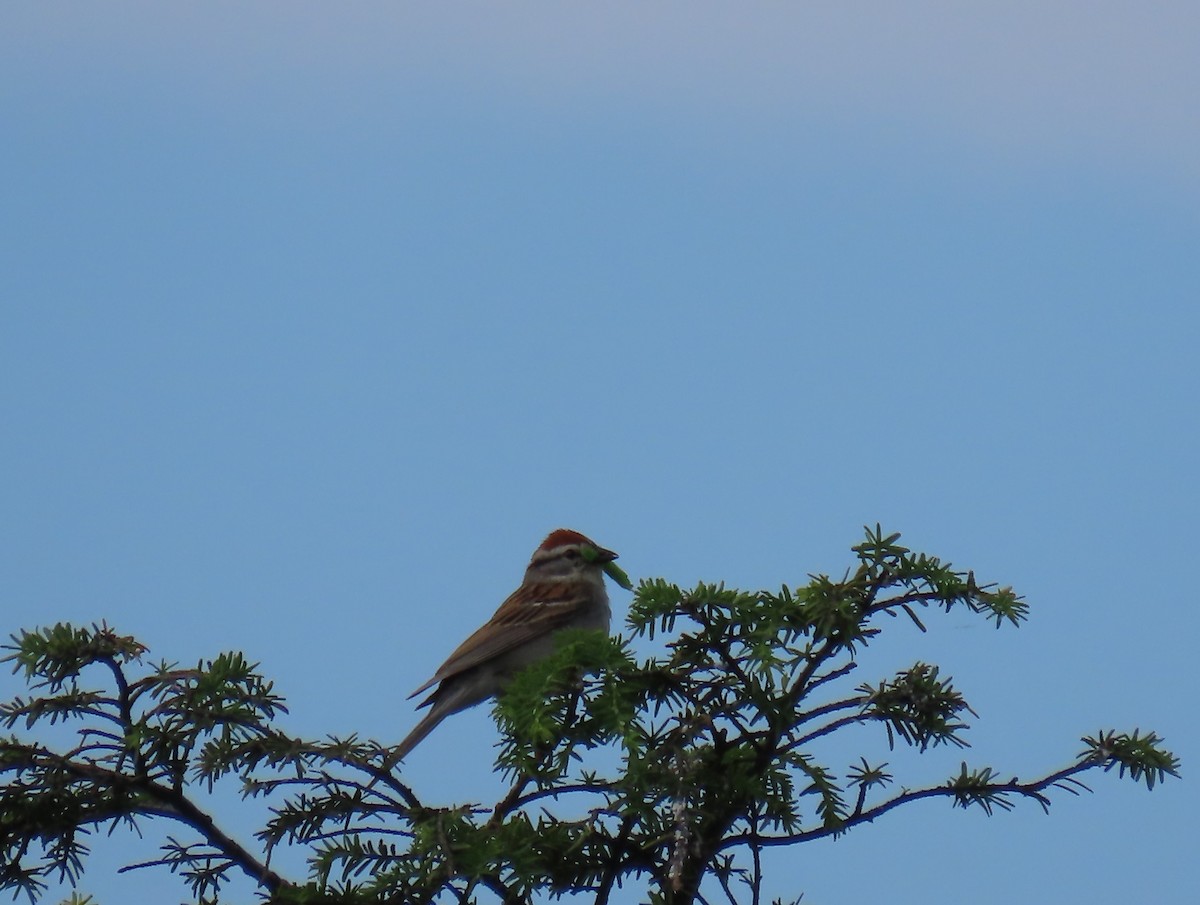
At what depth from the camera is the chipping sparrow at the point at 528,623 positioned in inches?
292

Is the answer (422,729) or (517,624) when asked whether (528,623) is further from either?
(422,729)

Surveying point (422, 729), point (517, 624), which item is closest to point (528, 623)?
→ point (517, 624)

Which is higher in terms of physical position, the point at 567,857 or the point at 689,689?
the point at 689,689

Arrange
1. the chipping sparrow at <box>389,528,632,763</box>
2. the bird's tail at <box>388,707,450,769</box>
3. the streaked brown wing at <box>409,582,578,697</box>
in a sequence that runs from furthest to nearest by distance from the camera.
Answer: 1. the streaked brown wing at <box>409,582,578,697</box>
2. the chipping sparrow at <box>389,528,632,763</box>
3. the bird's tail at <box>388,707,450,769</box>

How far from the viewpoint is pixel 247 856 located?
435 centimetres

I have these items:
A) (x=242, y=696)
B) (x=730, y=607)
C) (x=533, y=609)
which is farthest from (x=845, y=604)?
(x=533, y=609)

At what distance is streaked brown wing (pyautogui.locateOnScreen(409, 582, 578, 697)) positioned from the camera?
7594 millimetres

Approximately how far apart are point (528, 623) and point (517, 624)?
7 centimetres

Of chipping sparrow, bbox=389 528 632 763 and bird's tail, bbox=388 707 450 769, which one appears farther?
chipping sparrow, bbox=389 528 632 763

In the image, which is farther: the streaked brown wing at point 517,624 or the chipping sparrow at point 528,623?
the streaked brown wing at point 517,624

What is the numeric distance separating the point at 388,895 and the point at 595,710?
0.81m

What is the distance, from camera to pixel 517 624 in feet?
26.7

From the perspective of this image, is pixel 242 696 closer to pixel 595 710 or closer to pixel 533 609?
pixel 595 710

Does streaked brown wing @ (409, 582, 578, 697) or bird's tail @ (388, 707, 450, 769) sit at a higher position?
streaked brown wing @ (409, 582, 578, 697)
